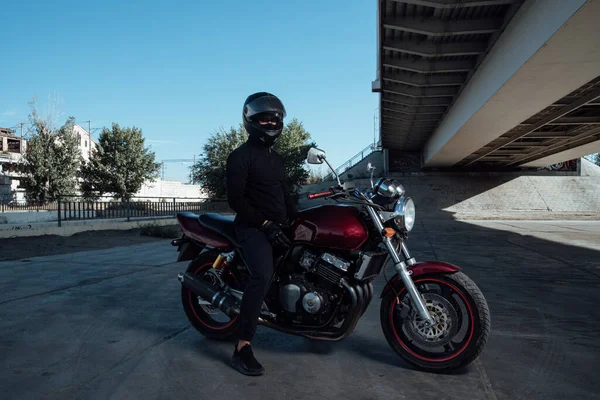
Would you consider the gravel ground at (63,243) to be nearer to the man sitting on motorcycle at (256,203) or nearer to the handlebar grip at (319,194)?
the man sitting on motorcycle at (256,203)

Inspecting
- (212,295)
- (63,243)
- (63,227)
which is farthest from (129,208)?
(212,295)

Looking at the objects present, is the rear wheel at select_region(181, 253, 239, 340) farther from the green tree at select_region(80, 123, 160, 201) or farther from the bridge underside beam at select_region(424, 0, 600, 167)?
the green tree at select_region(80, 123, 160, 201)

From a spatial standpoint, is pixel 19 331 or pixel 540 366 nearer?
pixel 540 366

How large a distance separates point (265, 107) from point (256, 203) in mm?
733

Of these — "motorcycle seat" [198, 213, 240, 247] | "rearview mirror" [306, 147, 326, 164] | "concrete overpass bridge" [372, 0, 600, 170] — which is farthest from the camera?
"concrete overpass bridge" [372, 0, 600, 170]

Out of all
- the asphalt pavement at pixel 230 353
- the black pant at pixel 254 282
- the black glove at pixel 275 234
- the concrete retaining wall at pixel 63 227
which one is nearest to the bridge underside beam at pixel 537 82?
the asphalt pavement at pixel 230 353

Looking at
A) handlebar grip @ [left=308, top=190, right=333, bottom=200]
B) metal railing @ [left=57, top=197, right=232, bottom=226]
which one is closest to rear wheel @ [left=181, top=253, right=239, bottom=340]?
handlebar grip @ [left=308, top=190, right=333, bottom=200]

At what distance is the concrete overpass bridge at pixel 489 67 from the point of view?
1002 centimetres

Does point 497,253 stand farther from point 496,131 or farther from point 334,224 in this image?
point 496,131

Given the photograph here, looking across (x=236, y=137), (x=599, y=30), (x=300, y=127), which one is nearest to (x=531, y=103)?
(x=599, y=30)

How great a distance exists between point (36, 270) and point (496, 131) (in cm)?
2021

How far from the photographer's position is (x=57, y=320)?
4445 mm

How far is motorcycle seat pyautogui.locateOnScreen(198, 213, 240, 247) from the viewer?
11.8ft

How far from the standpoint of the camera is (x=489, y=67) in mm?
14617
